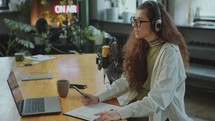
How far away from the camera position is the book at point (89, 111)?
163cm

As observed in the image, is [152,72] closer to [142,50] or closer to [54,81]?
[142,50]

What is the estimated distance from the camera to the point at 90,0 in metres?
5.92

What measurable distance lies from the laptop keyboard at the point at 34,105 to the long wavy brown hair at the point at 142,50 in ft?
1.79

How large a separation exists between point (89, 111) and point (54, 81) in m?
0.70

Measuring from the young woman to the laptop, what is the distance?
7.2 inches

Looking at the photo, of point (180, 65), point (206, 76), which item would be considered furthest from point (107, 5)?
Answer: point (180, 65)

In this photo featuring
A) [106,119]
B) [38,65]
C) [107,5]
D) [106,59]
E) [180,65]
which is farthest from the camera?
[107,5]

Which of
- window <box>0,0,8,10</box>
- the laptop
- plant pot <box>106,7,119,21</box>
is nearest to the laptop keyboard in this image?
the laptop

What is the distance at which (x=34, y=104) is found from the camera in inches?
71.9

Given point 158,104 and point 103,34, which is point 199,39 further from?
point 158,104

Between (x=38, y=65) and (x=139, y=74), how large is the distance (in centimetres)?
122

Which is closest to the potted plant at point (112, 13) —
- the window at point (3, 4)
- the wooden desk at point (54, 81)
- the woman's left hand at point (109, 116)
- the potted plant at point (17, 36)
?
the potted plant at point (17, 36)

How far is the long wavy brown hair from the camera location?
1.87 m

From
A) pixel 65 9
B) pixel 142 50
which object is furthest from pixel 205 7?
pixel 142 50
